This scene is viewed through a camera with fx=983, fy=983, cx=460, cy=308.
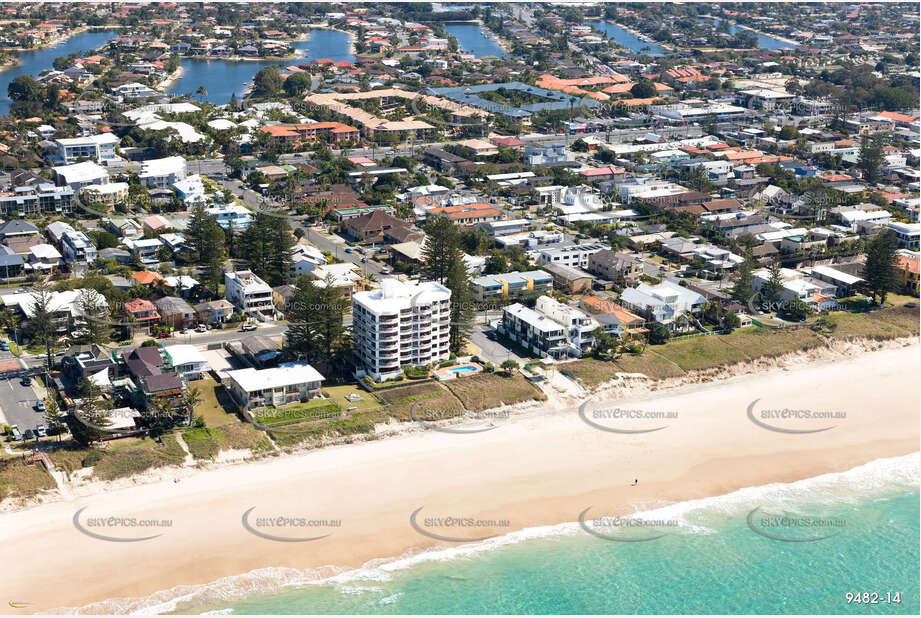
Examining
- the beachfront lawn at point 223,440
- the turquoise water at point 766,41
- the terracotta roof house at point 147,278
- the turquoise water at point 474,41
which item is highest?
the turquoise water at point 766,41

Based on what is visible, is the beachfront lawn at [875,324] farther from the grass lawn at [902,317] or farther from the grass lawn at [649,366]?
the grass lawn at [649,366]

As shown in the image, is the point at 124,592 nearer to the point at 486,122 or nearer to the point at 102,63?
the point at 486,122

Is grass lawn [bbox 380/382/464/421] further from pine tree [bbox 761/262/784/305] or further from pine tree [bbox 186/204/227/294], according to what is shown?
pine tree [bbox 761/262/784/305]

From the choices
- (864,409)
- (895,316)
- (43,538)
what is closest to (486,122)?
(895,316)

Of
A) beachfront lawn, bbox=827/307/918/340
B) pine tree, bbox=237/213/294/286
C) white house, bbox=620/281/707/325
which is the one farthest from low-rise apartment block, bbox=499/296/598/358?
beachfront lawn, bbox=827/307/918/340

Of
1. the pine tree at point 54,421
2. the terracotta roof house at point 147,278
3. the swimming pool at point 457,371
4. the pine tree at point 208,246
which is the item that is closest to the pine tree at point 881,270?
the swimming pool at point 457,371

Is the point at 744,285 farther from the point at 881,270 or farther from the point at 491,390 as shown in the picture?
the point at 491,390

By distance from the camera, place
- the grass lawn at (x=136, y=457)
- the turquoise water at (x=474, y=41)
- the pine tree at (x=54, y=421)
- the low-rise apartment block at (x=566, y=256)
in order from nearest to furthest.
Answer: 1. the grass lawn at (x=136, y=457)
2. the pine tree at (x=54, y=421)
3. the low-rise apartment block at (x=566, y=256)
4. the turquoise water at (x=474, y=41)
